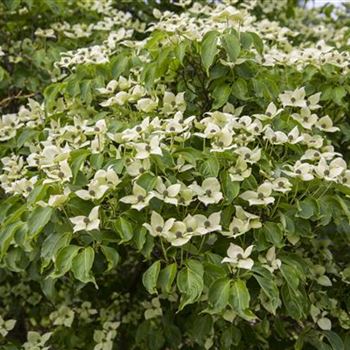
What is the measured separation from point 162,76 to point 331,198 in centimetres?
72

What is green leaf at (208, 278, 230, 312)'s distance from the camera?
4.91 ft

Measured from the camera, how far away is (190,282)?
1.54 meters

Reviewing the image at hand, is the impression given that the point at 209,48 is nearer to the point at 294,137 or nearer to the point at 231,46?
the point at 231,46

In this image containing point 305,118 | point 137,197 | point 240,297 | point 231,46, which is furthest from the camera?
point 305,118

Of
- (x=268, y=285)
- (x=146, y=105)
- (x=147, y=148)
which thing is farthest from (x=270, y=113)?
(x=268, y=285)

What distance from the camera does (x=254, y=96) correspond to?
82.4 inches

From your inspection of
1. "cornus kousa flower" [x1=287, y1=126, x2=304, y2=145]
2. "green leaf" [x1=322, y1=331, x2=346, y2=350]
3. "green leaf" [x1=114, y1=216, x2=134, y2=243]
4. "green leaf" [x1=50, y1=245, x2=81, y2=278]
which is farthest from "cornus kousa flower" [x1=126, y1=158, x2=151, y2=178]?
"green leaf" [x1=322, y1=331, x2=346, y2=350]

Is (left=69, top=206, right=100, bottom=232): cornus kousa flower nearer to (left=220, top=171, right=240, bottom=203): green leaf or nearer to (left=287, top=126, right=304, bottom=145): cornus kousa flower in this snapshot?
(left=220, top=171, right=240, bottom=203): green leaf

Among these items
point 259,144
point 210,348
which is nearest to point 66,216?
point 259,144

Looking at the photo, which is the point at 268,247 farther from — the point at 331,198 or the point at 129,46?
the point at 129,46

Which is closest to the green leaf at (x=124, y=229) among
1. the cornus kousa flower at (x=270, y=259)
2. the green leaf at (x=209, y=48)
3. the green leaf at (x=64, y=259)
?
the green leaf at (x=64, y=259)

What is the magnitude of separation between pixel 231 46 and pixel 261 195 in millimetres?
485

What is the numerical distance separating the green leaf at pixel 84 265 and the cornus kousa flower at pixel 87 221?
0.17 feet

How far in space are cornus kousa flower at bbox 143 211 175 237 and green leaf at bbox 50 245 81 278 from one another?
7.2 inches
